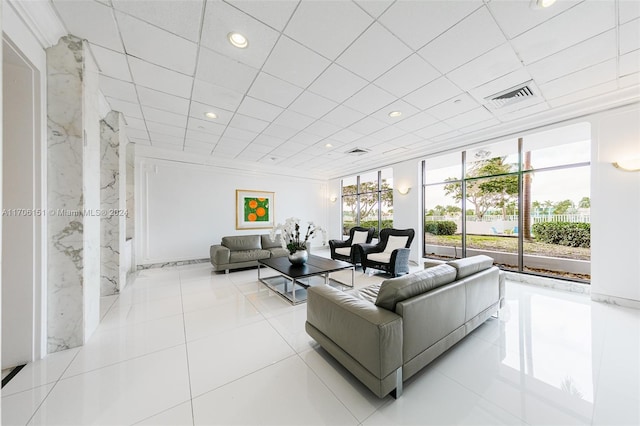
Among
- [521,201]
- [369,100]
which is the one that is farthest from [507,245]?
→ [369,100]

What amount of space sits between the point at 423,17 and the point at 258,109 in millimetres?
2376

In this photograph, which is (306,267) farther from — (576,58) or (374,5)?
(576,58)

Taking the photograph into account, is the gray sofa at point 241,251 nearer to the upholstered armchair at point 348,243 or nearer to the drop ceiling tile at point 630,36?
the upholstered armchair at point 348,243

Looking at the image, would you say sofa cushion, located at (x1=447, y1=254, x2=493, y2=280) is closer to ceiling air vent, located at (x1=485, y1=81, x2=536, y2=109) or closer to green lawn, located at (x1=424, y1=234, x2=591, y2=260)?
ceiling air vent, located at (x1=485, y1=81, x2=536, y2=109)

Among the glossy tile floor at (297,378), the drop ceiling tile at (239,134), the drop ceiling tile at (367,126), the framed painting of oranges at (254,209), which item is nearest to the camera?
the glossy tile floor at (297,378)

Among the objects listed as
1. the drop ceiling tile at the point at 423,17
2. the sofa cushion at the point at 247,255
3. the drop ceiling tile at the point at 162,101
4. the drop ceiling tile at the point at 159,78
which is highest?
the drop ceiling tile at the point at 423,17

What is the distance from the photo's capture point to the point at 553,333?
250cm

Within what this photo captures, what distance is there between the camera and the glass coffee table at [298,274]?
11.2 feet

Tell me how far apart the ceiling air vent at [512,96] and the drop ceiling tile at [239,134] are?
387cm

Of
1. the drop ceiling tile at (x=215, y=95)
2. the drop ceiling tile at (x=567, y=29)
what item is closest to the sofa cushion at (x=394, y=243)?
the drop ceiling tile at (x=567, y=29)

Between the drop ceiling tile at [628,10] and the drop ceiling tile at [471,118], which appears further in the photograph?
the drop ceiling tile at [471,118]

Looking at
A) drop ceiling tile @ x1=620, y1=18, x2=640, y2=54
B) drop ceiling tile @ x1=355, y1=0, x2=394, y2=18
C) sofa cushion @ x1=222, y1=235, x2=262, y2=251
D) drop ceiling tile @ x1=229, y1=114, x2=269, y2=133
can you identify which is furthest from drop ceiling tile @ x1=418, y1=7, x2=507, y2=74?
sofa cushion @ x1=222, y1=235, x2=262, y2=251

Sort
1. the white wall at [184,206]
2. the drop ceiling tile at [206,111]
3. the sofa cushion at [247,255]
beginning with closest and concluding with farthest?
the drop ceiling tile at [206,111] → the sofa cushion at [247,255] → the white wall at [184,206]

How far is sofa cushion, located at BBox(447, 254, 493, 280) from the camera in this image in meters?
2.32
